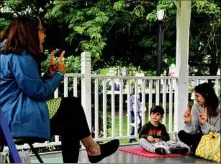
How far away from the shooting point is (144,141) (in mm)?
3936

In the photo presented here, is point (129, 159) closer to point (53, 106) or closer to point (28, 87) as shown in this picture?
point (53, 106)

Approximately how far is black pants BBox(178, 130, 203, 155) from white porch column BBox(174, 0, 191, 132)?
80cm

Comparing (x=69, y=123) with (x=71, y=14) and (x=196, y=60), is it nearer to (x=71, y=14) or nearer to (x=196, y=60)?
(x=196, y=60)

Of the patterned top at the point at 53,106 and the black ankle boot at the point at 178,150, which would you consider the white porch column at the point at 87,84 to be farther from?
the patterned top at the point at 53,106

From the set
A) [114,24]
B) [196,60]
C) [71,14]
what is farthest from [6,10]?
[196,60]

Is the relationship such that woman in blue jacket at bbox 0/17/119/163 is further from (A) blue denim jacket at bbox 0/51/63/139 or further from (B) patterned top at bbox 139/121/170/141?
(B) patterned top at bbox 139/121/170/141

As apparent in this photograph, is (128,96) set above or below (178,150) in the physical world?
above

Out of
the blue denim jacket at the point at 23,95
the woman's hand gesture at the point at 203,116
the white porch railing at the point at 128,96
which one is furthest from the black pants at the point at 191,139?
the blue denim jacket at the point at 23,95

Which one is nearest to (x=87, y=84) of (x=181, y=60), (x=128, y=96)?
(x=128, y=96)

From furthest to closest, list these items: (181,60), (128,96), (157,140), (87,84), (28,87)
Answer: (128,96), (181,60), (87,84), (157,140), (28,87)

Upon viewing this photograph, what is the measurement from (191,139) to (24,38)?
6.29ft

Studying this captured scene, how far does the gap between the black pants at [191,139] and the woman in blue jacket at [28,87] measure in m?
1.45

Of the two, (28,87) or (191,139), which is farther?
(191,139)

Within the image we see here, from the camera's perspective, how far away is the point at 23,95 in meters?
2.30
